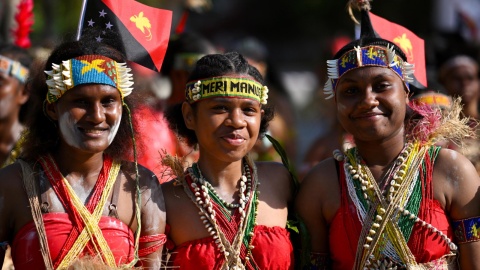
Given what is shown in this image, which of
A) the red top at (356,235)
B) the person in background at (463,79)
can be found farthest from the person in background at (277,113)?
the red top at (356,235)

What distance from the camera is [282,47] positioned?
2102cm

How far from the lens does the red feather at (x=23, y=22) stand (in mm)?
6641

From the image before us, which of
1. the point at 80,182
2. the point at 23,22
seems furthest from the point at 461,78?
the point at 80,182

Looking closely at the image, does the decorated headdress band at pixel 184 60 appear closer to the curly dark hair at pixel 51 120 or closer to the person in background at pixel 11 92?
the person in background at pixel 11 92

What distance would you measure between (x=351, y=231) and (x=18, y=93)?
3.31 meters

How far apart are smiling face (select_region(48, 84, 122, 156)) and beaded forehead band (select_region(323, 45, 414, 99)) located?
1.14 metres

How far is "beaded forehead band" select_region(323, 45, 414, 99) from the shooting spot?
4.23m

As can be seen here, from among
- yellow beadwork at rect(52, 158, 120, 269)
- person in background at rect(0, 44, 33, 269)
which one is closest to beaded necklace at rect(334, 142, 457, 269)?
yellow beadwork at rect(52, 158, 120, 269)

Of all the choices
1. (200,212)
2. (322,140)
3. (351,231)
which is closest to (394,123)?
(351,231)

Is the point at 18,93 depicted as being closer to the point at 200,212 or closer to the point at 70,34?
the point at 70,34

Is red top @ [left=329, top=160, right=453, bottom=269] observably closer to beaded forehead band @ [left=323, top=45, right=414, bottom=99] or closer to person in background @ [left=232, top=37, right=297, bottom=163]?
beaded forehead band @ [left=323, top=45, right=414, bottom=99]

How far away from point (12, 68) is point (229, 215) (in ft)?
9.59

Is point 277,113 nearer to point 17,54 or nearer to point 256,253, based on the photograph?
point 17,54

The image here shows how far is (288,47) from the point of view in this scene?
21.0 metres
